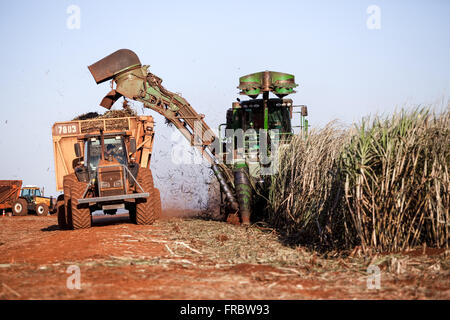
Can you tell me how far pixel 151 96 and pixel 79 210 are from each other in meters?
3.96

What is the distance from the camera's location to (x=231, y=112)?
52.3 ft

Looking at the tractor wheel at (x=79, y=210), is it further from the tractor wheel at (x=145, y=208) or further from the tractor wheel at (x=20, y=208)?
the tractor wheel at (x=20, y=208)

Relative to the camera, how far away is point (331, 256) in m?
8.04

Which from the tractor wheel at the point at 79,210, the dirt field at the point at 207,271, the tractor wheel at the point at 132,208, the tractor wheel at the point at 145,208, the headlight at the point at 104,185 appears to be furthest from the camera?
the tractor wheel at the point at 132,208

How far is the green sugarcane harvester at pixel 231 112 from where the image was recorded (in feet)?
45.2

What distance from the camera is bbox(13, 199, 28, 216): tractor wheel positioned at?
2912 centimetres

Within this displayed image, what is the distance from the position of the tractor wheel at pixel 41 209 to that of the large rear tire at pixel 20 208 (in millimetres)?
1118

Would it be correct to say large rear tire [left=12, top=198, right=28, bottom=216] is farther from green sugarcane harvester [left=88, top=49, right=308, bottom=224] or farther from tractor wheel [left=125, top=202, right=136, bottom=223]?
green sugarcane harvester [left=88, top=49, right=308, bottom=224]

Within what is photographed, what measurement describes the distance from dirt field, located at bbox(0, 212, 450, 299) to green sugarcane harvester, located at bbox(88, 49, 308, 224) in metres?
3.51

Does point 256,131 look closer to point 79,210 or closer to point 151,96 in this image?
point 151,96

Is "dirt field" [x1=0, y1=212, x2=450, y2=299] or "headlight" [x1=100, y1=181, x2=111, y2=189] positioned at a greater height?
"headlight" [x1=100, y1=181, x2=111, y2=189]

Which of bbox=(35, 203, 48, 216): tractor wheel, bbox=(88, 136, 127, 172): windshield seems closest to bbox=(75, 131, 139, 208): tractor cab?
bbox=(88, 136, 127, 172): windshield

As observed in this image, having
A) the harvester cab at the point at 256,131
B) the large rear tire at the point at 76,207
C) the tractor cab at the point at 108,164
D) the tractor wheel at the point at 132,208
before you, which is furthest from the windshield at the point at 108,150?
the harvester cab at the point at 256,131

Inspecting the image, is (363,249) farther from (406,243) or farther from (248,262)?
(248,262)
